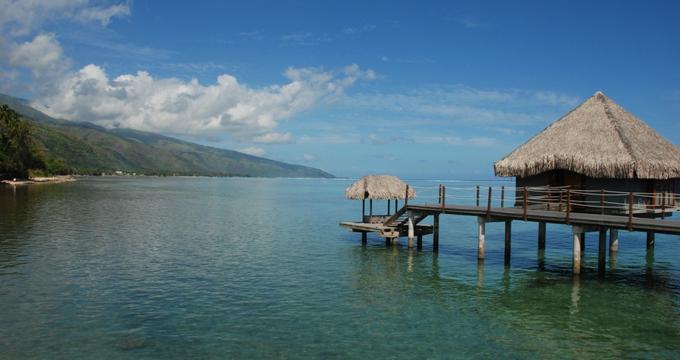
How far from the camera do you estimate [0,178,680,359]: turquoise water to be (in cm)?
1307

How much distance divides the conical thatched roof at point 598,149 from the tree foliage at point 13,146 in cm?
9932

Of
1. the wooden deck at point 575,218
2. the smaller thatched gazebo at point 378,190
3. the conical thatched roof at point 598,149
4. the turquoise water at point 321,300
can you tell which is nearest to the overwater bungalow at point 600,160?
the conical thatched roof at point 598,149

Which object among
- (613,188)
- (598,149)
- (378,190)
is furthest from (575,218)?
(378,190)

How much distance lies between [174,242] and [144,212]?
2191 cm

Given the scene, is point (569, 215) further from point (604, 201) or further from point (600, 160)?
point (600, 160)

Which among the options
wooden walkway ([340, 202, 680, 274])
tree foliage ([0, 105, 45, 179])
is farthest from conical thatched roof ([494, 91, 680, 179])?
tree foliage ([0, 105, 45, 179])

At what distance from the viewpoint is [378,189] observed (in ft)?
98.0

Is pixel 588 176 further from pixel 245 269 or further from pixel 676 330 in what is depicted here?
pixel 245 269

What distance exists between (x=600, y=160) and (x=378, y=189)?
11.6 m

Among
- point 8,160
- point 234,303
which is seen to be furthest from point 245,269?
point 8,160

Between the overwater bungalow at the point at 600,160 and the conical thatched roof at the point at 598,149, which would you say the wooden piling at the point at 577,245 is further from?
the conical thatched roof at the point at 598,149

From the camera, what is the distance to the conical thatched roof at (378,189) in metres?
29.6

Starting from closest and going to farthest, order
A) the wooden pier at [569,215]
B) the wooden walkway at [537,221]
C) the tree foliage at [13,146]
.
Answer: the wooden walkway at [537,221] < the wooden pier at [569,215] < the tree foliage at [13,146]

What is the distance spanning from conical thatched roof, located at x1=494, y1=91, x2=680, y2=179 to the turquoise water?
4.53 meters
